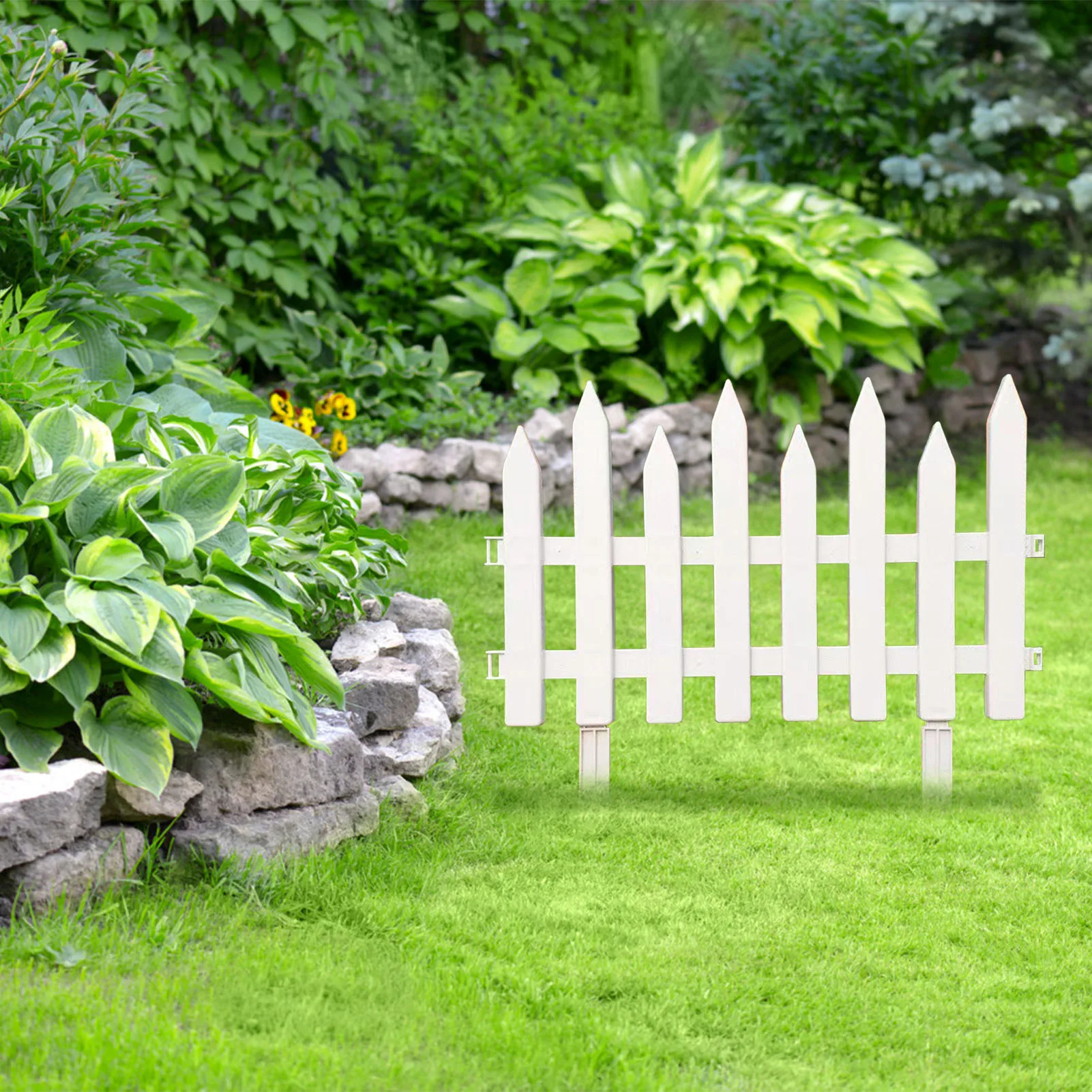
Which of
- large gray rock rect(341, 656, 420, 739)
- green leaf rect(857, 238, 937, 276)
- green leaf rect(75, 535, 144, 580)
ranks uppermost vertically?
green leaf rect(857, 238, 937, 276)

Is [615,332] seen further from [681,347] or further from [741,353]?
[741,353]

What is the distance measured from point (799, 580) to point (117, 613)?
164cm

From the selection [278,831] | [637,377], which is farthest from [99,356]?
[637,377]

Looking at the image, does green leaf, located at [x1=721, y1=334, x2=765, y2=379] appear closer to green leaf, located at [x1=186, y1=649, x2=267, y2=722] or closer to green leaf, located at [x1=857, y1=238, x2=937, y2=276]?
green leaf, located at [x1=857, y1=238, x2=937, y2=276]

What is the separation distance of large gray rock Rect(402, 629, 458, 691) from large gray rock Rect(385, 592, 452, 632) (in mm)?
154

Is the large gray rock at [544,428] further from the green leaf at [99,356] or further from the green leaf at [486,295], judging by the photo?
the green leaf at [99,356]

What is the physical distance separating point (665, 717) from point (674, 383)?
3504mm

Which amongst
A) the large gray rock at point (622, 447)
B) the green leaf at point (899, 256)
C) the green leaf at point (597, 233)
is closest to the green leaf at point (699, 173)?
the green leaf at point (597, 233)

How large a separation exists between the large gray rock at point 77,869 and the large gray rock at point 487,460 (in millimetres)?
3221

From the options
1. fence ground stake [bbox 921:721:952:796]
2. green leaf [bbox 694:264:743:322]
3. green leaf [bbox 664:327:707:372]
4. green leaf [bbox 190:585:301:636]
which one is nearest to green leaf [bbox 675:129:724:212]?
green leaf [bbox 694:264:743:322]

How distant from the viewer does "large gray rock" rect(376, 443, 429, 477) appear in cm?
552

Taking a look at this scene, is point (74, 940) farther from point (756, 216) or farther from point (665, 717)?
point (756, 216)

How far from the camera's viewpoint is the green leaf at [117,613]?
2.51 m

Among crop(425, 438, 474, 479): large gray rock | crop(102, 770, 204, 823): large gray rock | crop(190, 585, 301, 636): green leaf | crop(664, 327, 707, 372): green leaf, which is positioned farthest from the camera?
crop(664, 327, 707, 372): green leaf
